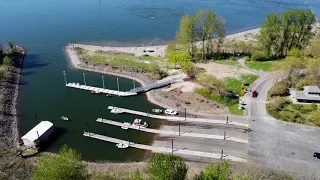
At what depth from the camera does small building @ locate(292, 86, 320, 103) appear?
63719mm

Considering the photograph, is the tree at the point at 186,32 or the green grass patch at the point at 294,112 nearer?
the green grass patch at the point at 294,112

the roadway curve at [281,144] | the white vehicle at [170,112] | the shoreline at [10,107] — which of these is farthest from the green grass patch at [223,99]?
the shoreline at [10,107]

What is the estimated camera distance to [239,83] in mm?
74062

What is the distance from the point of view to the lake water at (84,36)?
200 ft

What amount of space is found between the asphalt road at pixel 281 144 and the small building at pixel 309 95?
929 centimetres

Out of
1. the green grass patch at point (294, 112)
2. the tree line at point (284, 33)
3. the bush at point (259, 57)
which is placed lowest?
the green grass patch at point (294, 112)

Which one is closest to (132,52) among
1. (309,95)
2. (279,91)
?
(279,91)

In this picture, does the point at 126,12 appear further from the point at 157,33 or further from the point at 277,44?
the point at 277,44

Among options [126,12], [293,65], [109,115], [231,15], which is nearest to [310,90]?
[293,65]

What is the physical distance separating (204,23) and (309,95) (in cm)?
4067

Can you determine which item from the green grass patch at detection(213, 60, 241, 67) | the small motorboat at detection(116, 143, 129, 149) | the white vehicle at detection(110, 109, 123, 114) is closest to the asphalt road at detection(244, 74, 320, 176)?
the small motorboat at detection(116, 143, 129, 149)

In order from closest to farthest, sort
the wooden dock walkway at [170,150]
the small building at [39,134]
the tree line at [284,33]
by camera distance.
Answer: the wooden dock walkway at [170,150]
the small building at [39,134]
the tree line at [284,33]

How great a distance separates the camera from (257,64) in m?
85.4

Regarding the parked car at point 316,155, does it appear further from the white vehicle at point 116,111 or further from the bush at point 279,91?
the white vehicle at point 116,111
